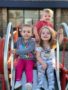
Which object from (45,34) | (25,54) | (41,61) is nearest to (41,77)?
(41,61)

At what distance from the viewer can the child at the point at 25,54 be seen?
455 cm

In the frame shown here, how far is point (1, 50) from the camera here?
4.68 meters

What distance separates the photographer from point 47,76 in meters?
4.56

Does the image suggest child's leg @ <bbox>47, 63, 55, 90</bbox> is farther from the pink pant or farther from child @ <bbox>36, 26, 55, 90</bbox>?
the pink pant

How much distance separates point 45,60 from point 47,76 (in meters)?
0.20

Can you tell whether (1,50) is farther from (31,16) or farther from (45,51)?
(31,16)

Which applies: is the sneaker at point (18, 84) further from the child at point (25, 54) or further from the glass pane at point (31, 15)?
the glass pane at point (31, 15)

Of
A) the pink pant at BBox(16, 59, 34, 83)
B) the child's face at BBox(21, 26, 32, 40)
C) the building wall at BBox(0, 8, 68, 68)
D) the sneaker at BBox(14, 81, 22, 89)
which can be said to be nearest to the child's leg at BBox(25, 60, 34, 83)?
the pink pant at BBox(16, 59, 34, 83)

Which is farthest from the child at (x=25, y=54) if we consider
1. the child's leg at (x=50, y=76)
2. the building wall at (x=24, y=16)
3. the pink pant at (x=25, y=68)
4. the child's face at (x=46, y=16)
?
the building wall at (x=24, y=16)

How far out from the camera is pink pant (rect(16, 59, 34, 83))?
4.54 metres

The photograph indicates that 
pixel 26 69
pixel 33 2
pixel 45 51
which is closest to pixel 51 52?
pixel 45 51

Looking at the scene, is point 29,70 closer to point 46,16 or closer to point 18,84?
point 18,84

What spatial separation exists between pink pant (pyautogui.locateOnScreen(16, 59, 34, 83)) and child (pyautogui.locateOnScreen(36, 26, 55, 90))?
100mm

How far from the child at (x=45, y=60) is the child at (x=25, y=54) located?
0.10 metres
